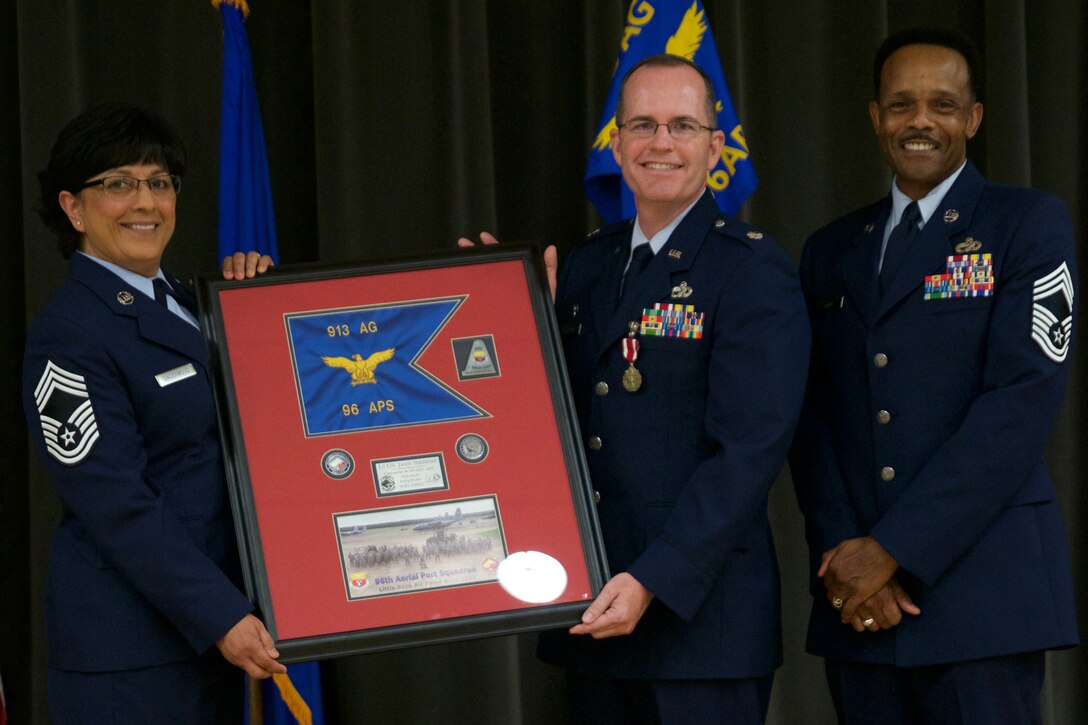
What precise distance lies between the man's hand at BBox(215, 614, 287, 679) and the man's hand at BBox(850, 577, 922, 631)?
1.02 meters

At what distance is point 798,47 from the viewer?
369 centimetres

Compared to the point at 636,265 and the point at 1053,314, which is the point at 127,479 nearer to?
the point at 636,265

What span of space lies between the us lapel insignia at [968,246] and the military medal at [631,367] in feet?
1.99

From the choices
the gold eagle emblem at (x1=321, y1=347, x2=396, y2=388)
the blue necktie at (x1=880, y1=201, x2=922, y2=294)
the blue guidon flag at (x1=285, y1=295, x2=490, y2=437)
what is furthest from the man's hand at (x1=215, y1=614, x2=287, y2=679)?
the blue necktie at (x1=880, y1=201, x2=922, y2=294)

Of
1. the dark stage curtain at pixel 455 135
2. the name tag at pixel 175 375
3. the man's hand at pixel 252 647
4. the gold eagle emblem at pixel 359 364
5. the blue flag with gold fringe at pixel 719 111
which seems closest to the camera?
the man's hand at pixel 252 647

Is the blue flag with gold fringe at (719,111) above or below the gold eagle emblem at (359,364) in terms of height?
above

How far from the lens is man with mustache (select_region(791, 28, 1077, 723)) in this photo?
2.09 meters

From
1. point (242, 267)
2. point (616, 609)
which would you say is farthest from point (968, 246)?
point (242, 267)

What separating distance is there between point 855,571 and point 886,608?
8 cm

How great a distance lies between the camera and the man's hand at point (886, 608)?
2.13 metres

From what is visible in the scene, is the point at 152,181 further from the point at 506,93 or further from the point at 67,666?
the point at 506,93

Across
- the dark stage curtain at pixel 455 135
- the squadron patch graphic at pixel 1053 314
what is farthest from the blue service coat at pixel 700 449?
the dark stage curtain at pixel 455 135

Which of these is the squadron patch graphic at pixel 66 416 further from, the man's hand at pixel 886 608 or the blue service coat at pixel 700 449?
the man's hand at pixel 886 608

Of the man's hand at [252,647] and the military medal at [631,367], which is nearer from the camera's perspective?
the man's hand at [252,647]
